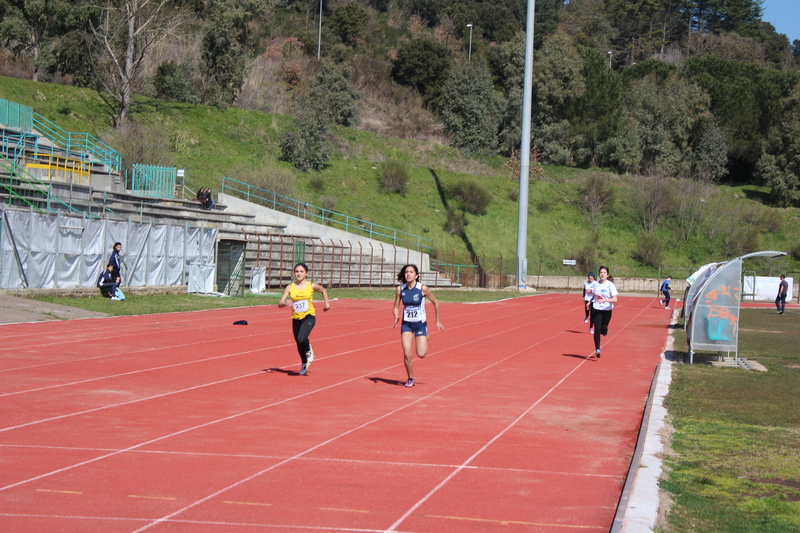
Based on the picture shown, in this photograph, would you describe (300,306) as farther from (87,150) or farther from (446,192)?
(446,192)

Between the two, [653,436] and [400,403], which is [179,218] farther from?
[653,436]

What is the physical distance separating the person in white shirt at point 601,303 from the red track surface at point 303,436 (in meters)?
0.72

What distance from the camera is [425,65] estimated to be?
281 ft

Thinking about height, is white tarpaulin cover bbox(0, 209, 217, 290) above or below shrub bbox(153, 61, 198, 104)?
below

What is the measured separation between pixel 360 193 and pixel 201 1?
28.4m

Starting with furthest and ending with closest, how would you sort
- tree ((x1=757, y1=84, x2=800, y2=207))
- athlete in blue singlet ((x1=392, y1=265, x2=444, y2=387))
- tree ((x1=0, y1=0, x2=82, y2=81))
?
tree ((x1=757, y1=84, x2=800, y2=207)), tree ((x1=0, y1=0, x2=82, y2=81)), athlete in blue singlet ((x1=392, y1=265, x2=444, y2=387))

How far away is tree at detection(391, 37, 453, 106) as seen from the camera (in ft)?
279

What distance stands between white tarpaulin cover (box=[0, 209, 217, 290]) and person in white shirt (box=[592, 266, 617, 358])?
57.0ft

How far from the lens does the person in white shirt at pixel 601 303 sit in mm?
16609

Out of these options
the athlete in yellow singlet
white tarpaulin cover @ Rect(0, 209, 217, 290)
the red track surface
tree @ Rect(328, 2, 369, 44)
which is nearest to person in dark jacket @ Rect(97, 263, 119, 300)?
white tarpaulin cover @ Rect(0, 209, 217, 290)

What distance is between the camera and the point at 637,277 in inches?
2346

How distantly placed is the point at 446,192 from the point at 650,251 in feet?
54.7

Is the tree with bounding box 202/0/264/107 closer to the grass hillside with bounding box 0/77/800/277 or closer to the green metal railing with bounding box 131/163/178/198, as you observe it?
the grass hillside with bounding box 0/77/800/277

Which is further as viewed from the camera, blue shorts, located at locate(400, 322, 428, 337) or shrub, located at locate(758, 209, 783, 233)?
shrub, located at locate(758, 209, 783, 233)
